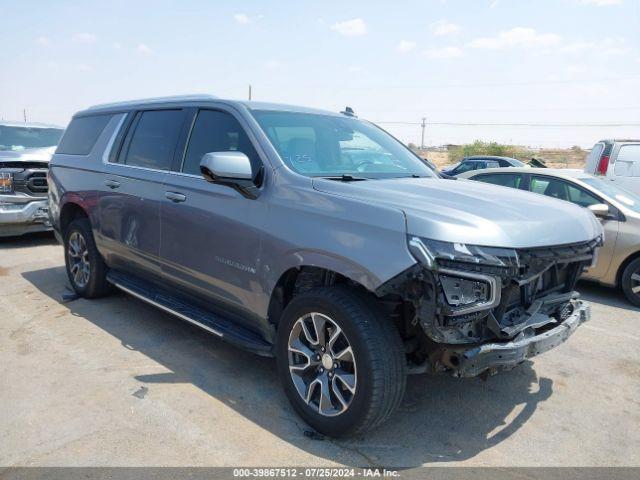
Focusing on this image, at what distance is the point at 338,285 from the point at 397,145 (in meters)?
1.92

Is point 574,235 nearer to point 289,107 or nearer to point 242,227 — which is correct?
point 242,227

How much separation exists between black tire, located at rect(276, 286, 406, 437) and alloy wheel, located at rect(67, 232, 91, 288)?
10.9ft

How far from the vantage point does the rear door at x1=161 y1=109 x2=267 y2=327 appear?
3531 mm

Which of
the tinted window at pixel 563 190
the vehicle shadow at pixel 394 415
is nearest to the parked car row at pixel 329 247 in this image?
the vehicle shadow at pixel 394 415

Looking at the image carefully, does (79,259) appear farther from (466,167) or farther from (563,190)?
(466,167)

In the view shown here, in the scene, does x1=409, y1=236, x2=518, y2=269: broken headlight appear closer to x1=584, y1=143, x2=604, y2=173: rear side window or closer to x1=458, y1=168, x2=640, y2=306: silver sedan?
x1=458, y1=168, x2=640, y2=306: silver sedan

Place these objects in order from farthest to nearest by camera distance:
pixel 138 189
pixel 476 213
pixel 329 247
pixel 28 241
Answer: pixel 28 241 → pixel 138 189 → pixel 329 247 → pixel 476 213

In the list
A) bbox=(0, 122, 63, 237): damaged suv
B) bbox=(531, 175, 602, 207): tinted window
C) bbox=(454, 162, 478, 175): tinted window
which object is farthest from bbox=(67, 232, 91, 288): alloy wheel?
bbox=(454, 162, 478, 175): tinted window

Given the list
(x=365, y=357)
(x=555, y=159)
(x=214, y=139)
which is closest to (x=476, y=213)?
→ (x=365, y=357)

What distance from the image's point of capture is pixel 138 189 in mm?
4523

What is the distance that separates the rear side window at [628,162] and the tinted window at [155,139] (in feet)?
25.5

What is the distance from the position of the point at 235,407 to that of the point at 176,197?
5.29 feet

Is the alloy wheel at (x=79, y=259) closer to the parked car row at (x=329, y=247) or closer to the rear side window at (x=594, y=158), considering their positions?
the parked car row at (x=329, y=247)

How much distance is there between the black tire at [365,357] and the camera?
110 inches
